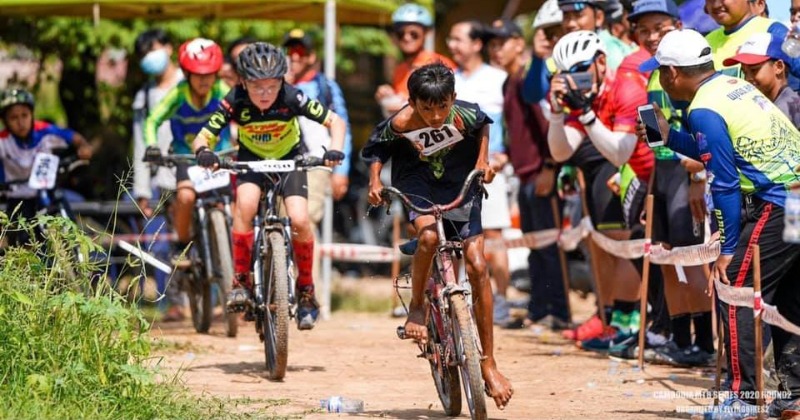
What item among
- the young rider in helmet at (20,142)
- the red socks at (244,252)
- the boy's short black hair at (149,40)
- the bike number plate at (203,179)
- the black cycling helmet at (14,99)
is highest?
the boy's short black hair at (149,40)

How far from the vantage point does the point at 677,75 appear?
7621mm

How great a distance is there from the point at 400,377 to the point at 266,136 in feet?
6.26

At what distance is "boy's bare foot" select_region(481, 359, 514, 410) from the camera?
23.9 ft

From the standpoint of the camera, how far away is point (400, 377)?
31.4 ft

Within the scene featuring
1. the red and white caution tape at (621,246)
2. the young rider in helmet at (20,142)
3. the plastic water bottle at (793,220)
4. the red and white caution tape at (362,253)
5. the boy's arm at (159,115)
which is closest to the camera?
the plastic water bottle at (793,220)

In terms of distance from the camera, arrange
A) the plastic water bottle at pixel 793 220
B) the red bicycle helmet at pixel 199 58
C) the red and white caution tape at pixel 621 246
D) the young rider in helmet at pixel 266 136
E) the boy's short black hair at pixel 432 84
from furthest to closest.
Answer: the red bicycle helmet at pixel 199 58 → the red and white caution tape at pixel 621 246 → the young rider in helmet at pixel 266 136 → the boy's short black hair at pixel 432 84 → the plastic water bottle at pixel 793 220

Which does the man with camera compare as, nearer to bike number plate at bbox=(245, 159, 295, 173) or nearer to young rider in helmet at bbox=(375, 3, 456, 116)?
bike number plate at bbox=(245, 159, 295, 173)

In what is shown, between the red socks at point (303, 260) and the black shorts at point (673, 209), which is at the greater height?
the black shorts at point (673, 209)

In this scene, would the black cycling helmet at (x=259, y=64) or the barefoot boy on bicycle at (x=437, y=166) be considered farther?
the black cycling helmet at (x=259, y=64)

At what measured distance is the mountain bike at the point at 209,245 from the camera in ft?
38.0

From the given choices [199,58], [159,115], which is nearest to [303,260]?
[159,115]

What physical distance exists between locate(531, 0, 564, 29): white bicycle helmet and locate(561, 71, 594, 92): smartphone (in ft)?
5.62

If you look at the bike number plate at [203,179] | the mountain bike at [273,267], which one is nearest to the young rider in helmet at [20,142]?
the bike number plate at [203,179]

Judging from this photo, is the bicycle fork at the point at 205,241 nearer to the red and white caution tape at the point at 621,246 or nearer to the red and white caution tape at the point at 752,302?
the red and white caution tape at the point at 621,246
